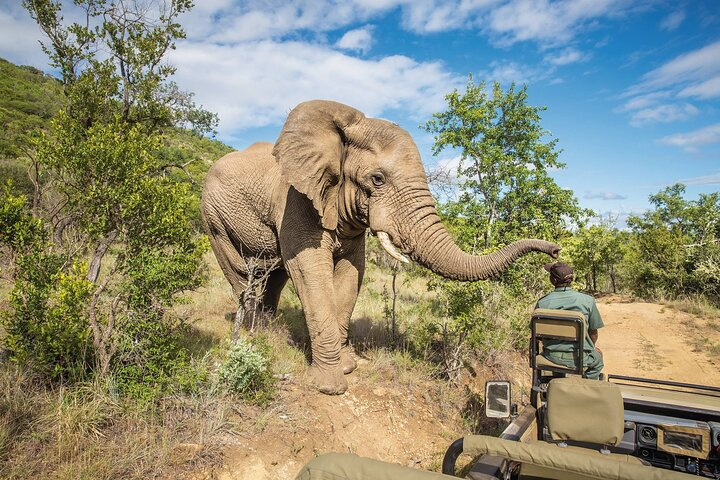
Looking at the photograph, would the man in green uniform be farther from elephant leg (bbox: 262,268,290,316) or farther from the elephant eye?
elephant leg (bbox: 262,268,290,316)

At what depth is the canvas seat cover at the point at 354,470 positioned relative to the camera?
1.50m

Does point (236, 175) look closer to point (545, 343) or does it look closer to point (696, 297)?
point (545, 343)

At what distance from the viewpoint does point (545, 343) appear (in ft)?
14.2

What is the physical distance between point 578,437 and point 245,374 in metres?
3.56

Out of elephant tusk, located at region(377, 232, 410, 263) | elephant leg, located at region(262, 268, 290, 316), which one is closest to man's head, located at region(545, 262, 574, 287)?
elephant tusk, located at region(377, 232, 410, 263)

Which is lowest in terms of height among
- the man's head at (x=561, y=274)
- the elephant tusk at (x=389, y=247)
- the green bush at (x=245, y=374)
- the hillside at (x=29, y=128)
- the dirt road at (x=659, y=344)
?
the dirt road at (x=659, y=344)

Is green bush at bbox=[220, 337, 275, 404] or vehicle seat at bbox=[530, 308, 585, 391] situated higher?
vehicle seat at bbox=[530, 308, 585, 391]

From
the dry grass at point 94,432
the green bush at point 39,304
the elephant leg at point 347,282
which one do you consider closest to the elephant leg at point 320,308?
the elephant leg at point 347,282

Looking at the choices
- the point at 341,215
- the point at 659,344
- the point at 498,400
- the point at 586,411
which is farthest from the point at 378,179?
the point at 659,344

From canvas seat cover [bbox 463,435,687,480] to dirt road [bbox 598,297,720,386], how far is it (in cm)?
930

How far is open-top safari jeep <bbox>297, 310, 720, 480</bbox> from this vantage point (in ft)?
5.31

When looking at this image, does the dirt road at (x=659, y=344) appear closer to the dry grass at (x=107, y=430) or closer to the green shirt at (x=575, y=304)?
the green shirt at (x=575, y=304)

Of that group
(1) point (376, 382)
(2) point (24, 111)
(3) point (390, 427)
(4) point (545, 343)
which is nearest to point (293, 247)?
(1) point (376, 382)

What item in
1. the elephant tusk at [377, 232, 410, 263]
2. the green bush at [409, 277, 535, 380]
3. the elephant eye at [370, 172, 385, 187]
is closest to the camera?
the elephant tusk at [377, 232, 410, 263]
